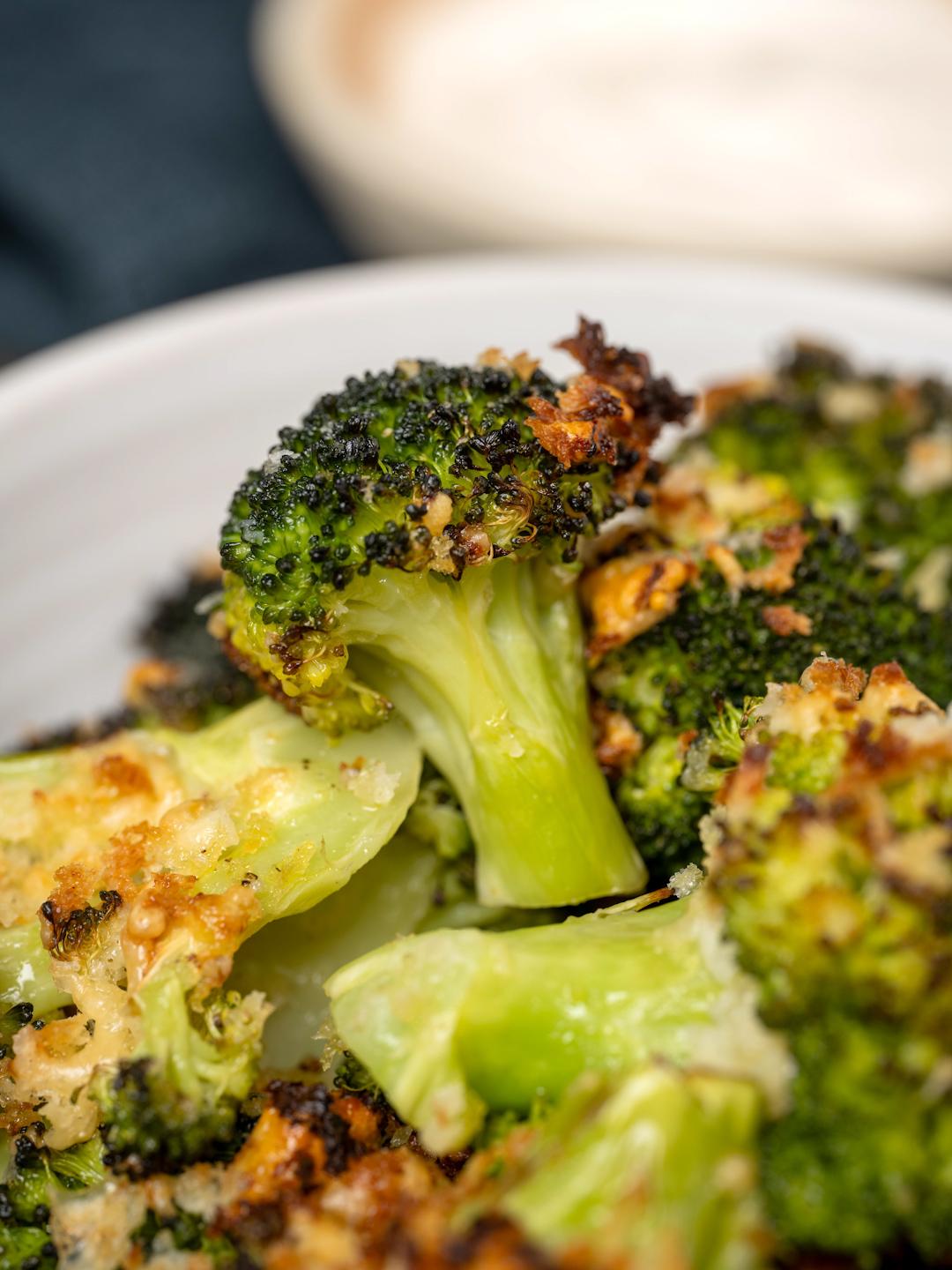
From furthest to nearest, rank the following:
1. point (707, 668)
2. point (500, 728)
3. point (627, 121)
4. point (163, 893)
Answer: point (627, 121) < point (707, 668) < point (500, 728) < point (163, 893)

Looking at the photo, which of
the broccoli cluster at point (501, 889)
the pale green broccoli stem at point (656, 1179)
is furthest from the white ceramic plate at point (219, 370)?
the pale green broccoli stem at point (656, 1179)

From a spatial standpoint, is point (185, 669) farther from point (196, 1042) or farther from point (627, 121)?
point (627, 121)

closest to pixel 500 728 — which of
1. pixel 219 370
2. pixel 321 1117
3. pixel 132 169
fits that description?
pixel 321 1117

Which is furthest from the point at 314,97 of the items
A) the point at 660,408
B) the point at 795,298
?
the point at 660,408

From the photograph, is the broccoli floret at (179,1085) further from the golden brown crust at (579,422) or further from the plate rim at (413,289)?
the plate rim at (413,289)

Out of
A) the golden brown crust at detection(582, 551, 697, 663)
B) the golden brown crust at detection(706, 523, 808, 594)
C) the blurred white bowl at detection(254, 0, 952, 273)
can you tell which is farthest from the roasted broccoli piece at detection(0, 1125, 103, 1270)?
the blurred white bowl at detection(254, 0, 952, 273)

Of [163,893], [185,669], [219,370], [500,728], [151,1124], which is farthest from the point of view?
[219,370]

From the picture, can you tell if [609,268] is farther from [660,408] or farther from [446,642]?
[446,642]
